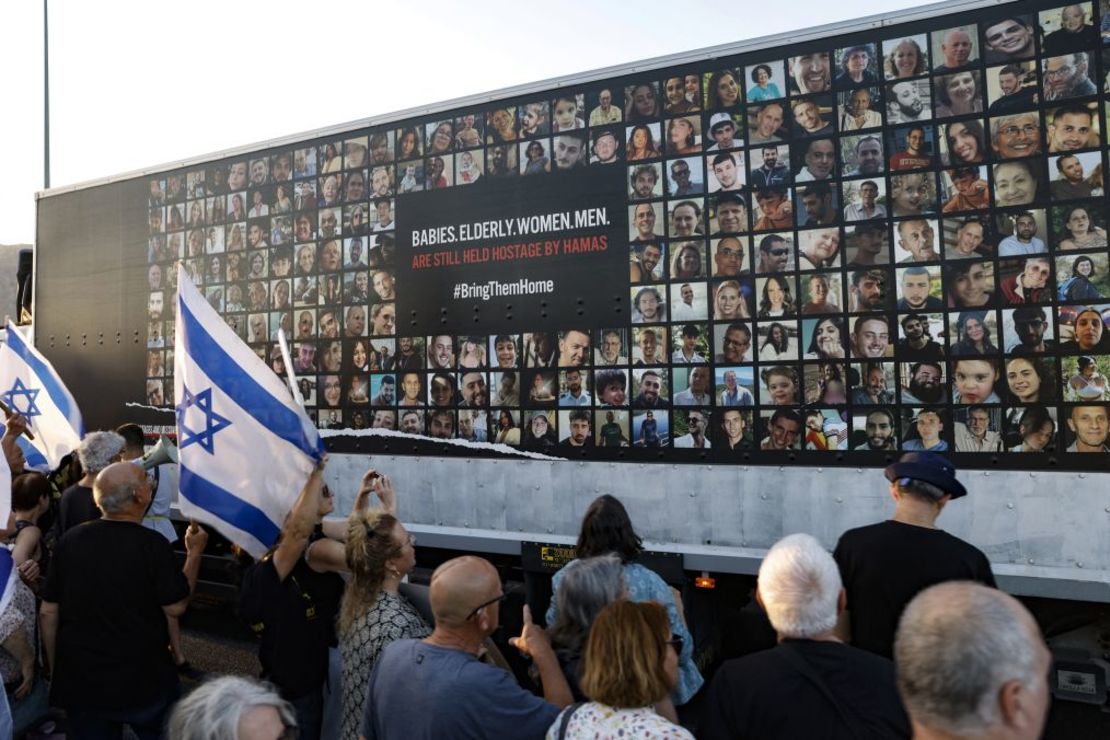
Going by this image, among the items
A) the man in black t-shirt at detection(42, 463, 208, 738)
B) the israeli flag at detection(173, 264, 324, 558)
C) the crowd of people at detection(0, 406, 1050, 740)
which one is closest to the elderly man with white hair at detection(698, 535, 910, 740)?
the crowd of people at detection(0, 406, 1050, 740)

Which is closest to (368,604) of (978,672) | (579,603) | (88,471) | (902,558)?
(579,603)

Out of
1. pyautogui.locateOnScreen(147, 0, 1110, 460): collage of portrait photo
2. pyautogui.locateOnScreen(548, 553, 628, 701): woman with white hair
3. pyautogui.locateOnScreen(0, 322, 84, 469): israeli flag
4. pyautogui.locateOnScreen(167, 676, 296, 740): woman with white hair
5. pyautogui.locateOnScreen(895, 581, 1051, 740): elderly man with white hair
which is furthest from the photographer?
pyautogui.locateOnScreen(0, 322, 84, 469): israeli flag

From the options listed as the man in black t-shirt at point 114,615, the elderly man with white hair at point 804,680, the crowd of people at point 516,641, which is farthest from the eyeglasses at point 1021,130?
the man in black t-shirt at point 114,615

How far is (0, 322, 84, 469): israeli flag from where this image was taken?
18.2 feet

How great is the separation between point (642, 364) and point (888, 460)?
54.6 inches

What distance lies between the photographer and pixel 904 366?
3932 millimetres

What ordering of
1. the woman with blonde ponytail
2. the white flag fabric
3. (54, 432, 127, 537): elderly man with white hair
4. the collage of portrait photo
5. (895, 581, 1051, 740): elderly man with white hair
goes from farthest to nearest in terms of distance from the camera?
(54, 432, 127, 537): elderly man with white hair, the collage of portrait photo, the white flag fabric, the woman with blonde ponytail, (895, 581, 1051, 740): elderly man with white hair

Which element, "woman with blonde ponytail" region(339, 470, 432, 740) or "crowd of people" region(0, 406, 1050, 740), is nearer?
"crowd of people" region(0, 406, 1050, 740)

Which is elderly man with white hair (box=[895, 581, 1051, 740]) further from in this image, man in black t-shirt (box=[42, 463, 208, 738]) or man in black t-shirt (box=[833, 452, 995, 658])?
man in black t-shirt (box=[42, 463, 208, 738])

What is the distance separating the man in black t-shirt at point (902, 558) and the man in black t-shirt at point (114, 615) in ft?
8.87

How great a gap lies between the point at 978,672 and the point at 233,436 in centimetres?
312

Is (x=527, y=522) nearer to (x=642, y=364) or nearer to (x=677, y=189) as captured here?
(x=642, y=364)

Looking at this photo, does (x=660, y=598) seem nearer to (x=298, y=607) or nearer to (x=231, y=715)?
(x=298, y=607)

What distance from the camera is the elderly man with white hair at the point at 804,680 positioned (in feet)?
6.34
